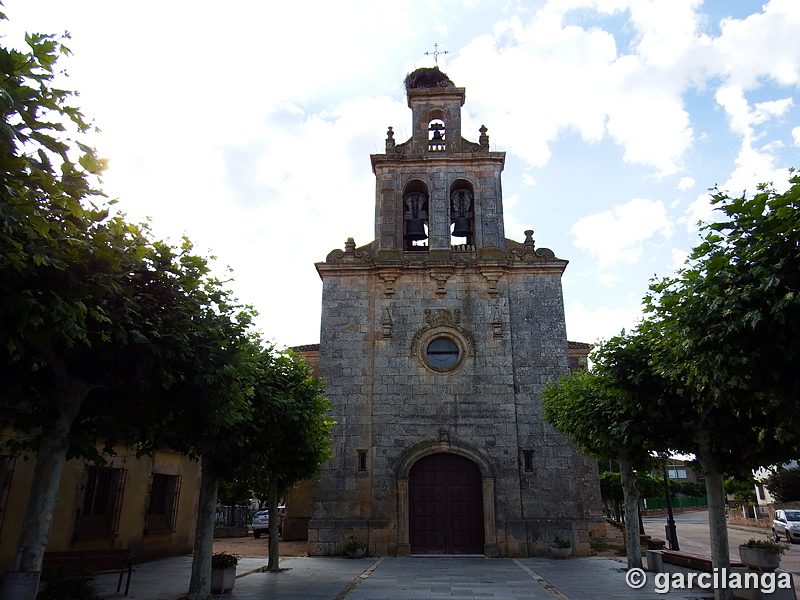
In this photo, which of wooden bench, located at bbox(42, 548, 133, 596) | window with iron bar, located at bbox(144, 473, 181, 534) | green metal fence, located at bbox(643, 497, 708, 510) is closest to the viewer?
wooden bench, located at bbox(42, 548, 133, 596)

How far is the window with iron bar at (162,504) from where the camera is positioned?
51.4ft

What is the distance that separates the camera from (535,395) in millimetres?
17984

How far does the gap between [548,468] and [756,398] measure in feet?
37.7

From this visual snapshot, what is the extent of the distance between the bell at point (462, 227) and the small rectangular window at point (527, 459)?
804 cm

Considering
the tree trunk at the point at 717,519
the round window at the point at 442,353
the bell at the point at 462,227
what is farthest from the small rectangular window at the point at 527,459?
the bell at the point at 462,227

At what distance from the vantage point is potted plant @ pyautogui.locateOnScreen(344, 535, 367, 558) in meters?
16.2

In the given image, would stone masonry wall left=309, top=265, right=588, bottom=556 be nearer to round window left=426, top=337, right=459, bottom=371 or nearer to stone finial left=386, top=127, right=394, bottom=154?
round window left=426, top=337, right=459, bottom=371

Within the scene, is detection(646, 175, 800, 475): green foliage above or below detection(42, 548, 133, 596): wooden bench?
above

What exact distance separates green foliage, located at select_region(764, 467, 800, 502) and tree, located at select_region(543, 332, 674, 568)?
29437mm

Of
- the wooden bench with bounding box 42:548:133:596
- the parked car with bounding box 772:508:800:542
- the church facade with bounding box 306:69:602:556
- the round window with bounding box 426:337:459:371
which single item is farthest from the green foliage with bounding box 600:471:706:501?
the wooden bench with bounding box 42:548:133:596

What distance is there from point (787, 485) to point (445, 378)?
3052 centimetres

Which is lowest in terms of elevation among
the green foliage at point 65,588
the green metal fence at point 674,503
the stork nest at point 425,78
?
the green foliage at point 65,588

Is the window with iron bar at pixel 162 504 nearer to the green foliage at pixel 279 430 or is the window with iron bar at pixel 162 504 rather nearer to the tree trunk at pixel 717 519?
the green foliage at pixel 279 430

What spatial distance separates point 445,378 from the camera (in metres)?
18.3
